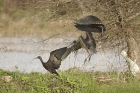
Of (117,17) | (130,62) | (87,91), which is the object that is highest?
(117,17)

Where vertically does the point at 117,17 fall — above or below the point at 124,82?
above

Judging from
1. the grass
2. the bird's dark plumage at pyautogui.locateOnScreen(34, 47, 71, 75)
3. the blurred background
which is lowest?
the grass

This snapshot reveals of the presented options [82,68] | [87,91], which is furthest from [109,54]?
[87,91]

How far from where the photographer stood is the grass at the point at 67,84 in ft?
20.9

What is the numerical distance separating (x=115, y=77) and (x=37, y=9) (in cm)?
195

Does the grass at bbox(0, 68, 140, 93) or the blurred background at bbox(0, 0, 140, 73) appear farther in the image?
the blurred background at bbox(0, 0, 140, 73)

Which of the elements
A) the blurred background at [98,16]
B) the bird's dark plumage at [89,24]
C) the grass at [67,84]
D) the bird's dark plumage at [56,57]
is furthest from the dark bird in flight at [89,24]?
the blurred background at [98,16]

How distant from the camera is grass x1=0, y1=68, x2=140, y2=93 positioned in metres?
6.38

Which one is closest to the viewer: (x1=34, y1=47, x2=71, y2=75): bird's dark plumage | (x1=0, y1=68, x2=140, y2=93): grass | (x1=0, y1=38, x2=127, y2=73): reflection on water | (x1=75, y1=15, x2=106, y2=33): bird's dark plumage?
(x1=75, y1=15, x2=106, y2=33): bird's dark plumage

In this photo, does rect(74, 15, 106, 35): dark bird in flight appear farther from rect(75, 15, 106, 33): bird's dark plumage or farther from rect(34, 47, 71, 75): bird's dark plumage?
rect(34, 47, 71, 75): bird's dark plumage

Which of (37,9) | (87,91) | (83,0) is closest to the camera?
(87,91)

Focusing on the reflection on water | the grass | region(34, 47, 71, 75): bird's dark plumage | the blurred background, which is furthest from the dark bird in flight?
the reflection on water

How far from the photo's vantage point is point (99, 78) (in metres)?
7.14

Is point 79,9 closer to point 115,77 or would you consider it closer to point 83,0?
point 83,0
